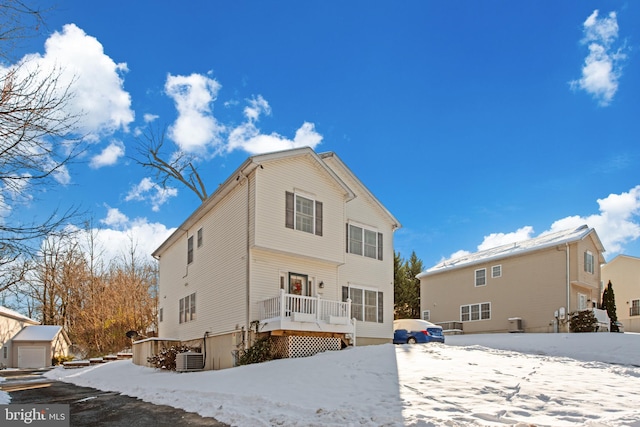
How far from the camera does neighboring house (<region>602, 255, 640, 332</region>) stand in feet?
120

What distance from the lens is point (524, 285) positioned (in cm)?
2933

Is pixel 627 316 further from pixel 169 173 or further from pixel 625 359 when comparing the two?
pixel 169 173

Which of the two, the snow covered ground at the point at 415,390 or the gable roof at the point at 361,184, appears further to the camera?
the gable roof at the point at 361,184

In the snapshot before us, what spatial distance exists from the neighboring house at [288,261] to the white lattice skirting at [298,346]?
34 millimetres

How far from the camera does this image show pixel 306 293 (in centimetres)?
1928

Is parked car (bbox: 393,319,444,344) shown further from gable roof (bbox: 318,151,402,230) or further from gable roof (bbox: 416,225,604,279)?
gable roof (bbox: 416,225,604,279)

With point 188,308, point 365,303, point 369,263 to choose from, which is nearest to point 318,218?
point 369,263

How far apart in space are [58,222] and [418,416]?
633 centimetres

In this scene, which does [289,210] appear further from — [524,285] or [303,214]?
[524,285]

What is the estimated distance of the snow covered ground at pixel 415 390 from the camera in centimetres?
829

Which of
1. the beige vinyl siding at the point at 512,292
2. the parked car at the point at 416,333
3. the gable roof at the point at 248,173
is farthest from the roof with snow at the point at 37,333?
the parked car at the point at 416,333

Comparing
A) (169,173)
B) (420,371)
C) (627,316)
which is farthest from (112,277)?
(627,316)

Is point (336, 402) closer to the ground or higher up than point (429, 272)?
closer to the ground

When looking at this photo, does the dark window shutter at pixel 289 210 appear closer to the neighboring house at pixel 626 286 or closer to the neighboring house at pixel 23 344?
the neighboring house at pixel 23 344
